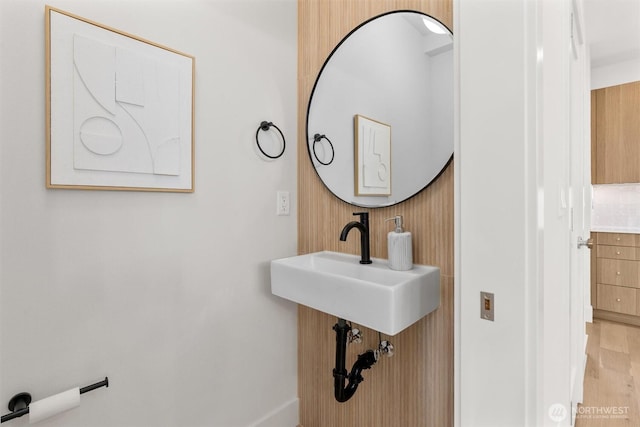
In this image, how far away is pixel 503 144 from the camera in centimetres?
77

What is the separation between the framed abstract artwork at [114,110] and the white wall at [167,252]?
0.12 ft

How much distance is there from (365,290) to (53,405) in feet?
3.15

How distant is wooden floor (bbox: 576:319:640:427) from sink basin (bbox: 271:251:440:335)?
5.03 ft

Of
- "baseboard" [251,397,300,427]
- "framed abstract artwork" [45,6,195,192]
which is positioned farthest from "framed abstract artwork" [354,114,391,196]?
"baseboard" [251,397,300,427]

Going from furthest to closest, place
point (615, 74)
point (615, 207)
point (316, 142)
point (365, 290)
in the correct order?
point (615, 207) → point (615, 74) → point (316, 142) → point (365, 290)

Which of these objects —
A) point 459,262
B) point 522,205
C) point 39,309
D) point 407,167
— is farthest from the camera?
point 407,167

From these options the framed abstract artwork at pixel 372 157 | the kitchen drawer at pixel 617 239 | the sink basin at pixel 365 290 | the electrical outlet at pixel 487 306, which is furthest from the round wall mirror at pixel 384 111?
the kitchen drawer at pixel 617 239

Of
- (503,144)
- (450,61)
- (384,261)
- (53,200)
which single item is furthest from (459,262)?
(53,200)

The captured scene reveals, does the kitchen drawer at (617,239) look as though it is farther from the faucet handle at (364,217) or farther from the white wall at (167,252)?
the white wall at (167,252)

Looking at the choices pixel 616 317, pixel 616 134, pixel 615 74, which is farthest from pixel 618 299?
pixel 615 74

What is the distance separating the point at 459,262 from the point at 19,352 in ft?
4.06

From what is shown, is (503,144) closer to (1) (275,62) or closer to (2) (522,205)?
(2) (522,205)

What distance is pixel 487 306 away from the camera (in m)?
0.81

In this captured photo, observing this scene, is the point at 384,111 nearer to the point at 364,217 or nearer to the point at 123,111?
the point at 364,217
